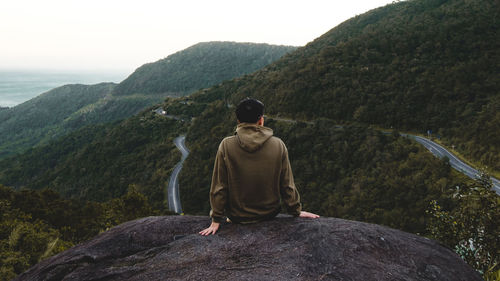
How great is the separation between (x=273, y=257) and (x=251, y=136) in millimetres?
1875

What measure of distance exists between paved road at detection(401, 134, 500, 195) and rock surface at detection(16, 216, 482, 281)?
117ft

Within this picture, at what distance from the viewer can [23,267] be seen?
36.2 ft

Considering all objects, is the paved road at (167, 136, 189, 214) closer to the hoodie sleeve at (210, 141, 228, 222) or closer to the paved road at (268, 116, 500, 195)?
the paved road at (268, 116, 500, 195)

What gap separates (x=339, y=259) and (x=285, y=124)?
205ft

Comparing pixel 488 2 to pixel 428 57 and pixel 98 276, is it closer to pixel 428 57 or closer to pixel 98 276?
pixel 428 57

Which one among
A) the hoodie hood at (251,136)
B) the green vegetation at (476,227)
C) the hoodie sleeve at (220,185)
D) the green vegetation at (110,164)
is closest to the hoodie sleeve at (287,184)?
the hoodie hood at (251,136)

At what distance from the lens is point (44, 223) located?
2380cm

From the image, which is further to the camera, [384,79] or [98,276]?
[384,79]

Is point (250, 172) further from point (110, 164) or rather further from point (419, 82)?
point (110, 164)

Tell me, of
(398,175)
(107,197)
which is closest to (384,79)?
(398,175)

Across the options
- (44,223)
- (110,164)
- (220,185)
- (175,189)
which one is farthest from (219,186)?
(110,164)

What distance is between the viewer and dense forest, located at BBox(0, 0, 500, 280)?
33531 millimetres

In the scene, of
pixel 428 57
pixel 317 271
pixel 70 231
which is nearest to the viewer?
pixel 317 271

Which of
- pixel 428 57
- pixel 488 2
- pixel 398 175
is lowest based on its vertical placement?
pixel 398 175
